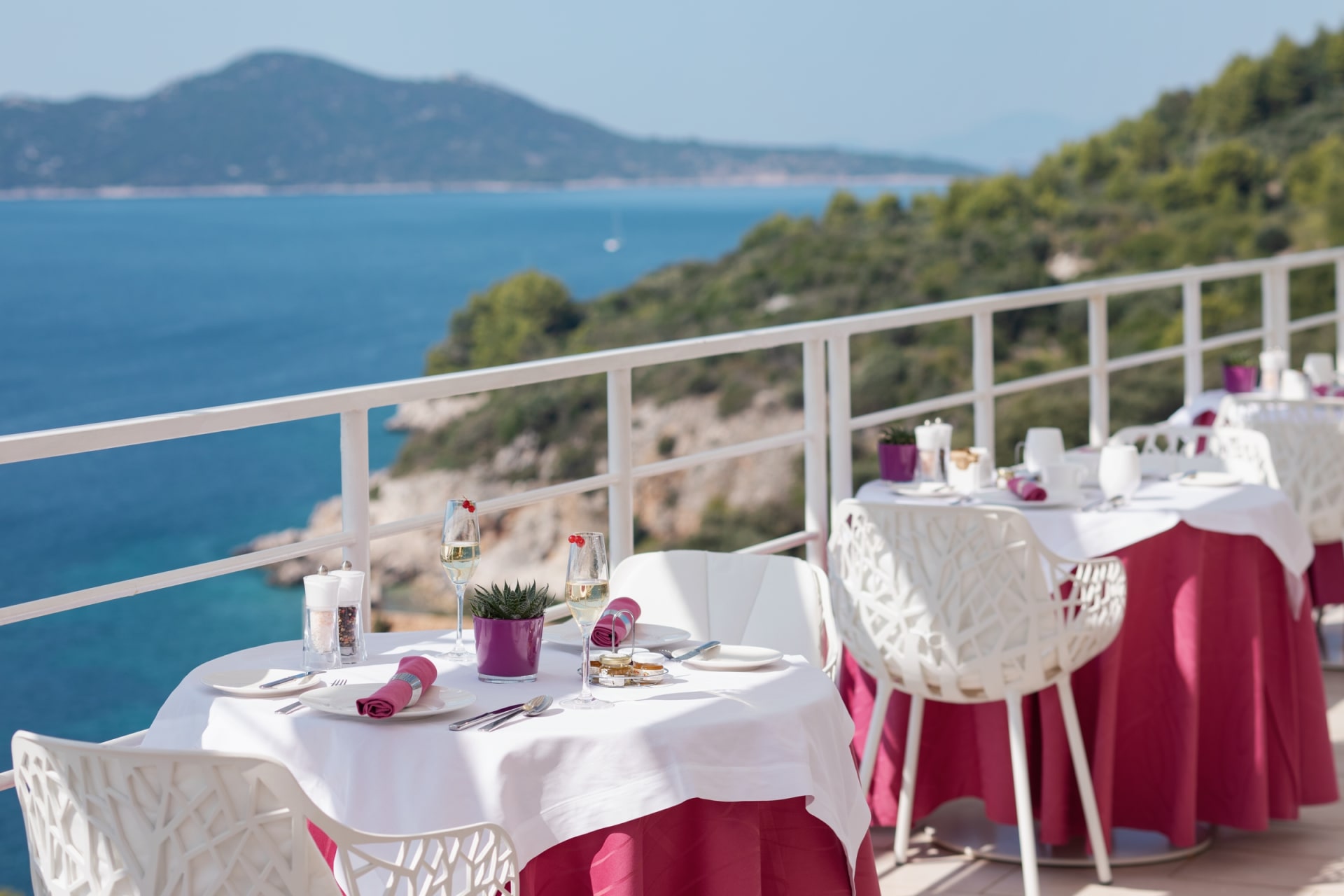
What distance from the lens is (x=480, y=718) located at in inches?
72.8

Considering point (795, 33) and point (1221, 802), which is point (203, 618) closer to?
point (795, 33)

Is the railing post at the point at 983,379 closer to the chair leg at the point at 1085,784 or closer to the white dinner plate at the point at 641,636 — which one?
the chair leg at the point at 1085,784

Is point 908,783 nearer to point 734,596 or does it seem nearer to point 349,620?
point 734,596

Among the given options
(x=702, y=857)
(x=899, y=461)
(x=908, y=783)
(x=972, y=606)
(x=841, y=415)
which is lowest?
(x=908, y=783)

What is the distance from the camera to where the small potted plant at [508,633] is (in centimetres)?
204

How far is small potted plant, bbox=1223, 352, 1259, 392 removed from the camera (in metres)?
5.36

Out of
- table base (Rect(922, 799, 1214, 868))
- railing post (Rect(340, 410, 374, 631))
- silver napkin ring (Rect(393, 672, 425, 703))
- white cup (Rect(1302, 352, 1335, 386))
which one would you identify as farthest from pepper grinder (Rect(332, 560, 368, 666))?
white cup (Rect(1302, 352, 1335, 386))

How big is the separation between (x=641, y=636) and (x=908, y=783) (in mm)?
1224

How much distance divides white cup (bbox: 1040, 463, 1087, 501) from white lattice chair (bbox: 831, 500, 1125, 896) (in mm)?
310

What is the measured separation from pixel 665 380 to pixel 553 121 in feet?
43.6

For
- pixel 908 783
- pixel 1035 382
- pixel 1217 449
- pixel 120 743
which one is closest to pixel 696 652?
pixel 120 743

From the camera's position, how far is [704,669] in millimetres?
2082

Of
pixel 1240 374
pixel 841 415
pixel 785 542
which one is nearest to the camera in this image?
pixel 785 542

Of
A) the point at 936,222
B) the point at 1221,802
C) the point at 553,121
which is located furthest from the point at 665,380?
the point at 1221,802
